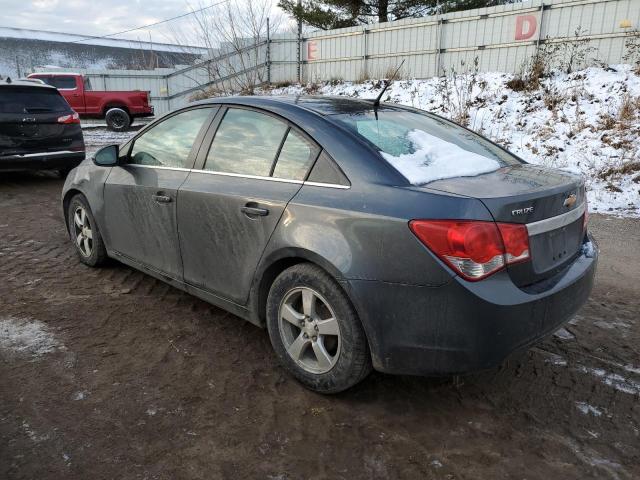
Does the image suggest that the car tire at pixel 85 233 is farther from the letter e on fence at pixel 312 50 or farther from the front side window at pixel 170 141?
the letter e on fence at pixel 312 50

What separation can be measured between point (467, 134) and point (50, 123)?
23.9ft

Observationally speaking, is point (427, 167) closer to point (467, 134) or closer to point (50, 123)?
point (467, 134)

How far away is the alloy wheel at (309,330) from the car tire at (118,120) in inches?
713

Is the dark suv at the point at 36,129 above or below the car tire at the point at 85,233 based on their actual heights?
above

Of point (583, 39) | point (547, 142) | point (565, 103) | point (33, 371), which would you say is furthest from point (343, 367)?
point (583, 39)

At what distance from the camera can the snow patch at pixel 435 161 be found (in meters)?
2.50

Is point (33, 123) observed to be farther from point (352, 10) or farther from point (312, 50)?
point (352, 10)

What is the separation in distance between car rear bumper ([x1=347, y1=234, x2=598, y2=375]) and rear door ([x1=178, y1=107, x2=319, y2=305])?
743mm

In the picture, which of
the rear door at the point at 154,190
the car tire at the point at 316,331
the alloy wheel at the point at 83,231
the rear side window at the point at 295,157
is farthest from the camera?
the alloy wheel at the point at 83,231

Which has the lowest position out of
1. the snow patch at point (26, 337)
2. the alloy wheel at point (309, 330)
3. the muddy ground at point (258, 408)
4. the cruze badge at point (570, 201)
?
the muddy ground at point (258, 408)

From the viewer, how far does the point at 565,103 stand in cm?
1061

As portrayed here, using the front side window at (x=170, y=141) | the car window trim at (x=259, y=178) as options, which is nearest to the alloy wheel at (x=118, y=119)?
the front side window at (x=170, y=141)

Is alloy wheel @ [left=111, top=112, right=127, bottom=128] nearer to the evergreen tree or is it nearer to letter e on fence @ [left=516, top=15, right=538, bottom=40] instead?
the evergreen tree

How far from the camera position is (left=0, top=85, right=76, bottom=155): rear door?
308 inches
